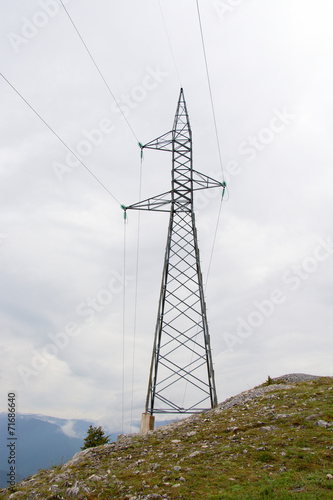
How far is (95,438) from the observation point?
3228 cm

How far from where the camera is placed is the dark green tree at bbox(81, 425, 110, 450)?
31.1 meters

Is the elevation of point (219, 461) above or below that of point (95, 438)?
above

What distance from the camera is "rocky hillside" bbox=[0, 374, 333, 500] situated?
26.6 feet

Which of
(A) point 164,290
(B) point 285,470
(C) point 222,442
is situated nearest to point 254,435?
(C) point 222,442

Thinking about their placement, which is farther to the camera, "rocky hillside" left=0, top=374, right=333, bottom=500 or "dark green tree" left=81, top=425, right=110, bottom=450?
"dark green tree" left=81, top=425, right=110, bottom=450

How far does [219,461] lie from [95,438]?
2632cm

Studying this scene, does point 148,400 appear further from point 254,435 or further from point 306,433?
point 306,433

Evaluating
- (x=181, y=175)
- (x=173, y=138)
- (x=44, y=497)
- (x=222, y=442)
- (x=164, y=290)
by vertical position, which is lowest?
(x=44, y=497)

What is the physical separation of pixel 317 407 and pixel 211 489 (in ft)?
23.6

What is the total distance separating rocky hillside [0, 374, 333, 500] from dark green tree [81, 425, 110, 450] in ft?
63.1

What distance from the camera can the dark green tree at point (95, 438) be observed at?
1225 inches

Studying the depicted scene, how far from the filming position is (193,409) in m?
17.2

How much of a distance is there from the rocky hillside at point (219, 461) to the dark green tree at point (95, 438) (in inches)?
757

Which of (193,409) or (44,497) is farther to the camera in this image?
(193,409)
